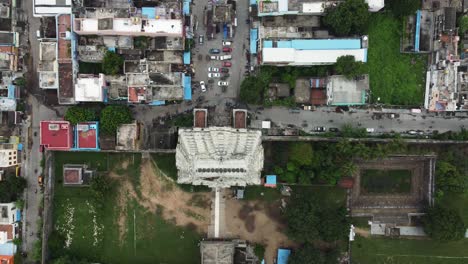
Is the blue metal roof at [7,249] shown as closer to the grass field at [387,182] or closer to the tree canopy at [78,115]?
the tree canopy at [78,115]

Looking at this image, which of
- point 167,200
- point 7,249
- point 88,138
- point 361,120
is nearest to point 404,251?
point 361,120

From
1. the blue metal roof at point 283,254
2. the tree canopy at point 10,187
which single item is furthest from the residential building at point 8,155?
the blue metal roof at point 283,254

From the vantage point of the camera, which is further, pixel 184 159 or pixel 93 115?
pixel 93 115

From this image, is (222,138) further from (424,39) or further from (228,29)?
(424,39)

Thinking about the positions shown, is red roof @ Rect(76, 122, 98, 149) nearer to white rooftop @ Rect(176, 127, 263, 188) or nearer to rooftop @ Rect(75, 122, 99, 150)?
rooftop @ Rect(75, 122, 99, 150)

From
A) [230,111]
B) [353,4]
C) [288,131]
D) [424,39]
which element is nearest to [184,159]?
[230,111]

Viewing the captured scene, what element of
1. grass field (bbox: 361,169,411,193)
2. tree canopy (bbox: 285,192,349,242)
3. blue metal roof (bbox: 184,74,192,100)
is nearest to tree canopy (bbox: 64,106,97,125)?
blue metal roof (bbox: 184,74,192,100)

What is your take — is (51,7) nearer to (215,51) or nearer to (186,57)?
(186,57)
